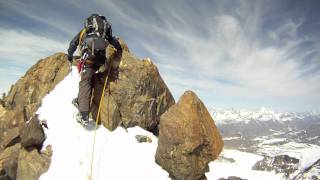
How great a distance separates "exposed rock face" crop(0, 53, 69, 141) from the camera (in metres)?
20.1

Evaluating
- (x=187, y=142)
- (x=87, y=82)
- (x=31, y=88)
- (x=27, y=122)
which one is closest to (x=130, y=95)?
(x=87, y=82)

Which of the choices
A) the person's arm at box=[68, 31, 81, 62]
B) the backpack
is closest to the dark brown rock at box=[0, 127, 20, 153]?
the person's arm at box=[68, 31, 81, 62]

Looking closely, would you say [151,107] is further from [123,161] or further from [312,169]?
[312,169]

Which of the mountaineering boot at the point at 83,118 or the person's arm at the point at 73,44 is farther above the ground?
the person's arm at the point at 73,44

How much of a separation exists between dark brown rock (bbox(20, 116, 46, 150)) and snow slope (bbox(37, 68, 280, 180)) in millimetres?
460

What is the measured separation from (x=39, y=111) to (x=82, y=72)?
12.7 ft

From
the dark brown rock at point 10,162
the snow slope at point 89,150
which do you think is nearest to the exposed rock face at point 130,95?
the snow slope at point 89,150

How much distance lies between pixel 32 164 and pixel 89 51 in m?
7.65

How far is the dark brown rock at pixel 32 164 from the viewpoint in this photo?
1546cm

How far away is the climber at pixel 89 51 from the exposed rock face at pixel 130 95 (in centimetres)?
169

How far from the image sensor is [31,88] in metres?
22.1

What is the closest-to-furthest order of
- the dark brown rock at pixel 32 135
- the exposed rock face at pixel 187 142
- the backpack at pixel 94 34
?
1. the exposed rock face at pixel 187 142
2. the dark brown rock at pixel 32 135
3. the backpack at pixel 94 34

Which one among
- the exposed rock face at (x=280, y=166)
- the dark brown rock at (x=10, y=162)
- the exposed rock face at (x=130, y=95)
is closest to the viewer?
the dark brown rock at (x=10, y=162)

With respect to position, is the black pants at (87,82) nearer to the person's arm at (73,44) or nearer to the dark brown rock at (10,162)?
the person's arm at (73,44)
